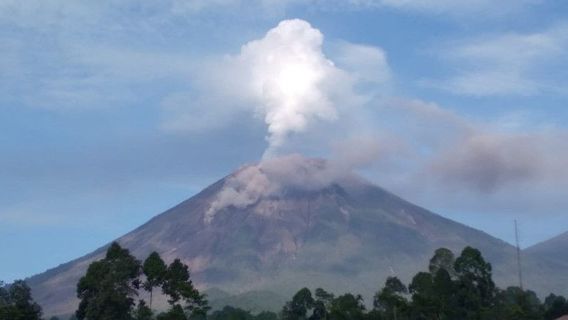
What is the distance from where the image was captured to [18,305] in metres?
58.3

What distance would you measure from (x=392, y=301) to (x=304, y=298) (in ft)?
34.4

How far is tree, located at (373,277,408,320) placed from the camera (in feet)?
224

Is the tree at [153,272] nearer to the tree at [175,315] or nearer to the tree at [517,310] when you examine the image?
the tree at [175,315]

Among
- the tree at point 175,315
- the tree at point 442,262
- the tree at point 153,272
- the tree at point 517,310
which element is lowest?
the tree at point 175,315

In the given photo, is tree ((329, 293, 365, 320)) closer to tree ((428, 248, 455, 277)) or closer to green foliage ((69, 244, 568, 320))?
green foliage ((69, 244, 568, 320))

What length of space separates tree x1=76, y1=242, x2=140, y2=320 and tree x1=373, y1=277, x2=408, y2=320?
18900mm

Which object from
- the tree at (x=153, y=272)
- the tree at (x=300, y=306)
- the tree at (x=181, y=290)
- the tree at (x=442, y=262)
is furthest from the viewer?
the tree at (x=300, y=306)

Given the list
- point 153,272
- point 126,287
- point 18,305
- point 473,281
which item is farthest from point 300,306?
point 18,305

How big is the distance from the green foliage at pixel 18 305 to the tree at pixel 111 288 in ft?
9.02

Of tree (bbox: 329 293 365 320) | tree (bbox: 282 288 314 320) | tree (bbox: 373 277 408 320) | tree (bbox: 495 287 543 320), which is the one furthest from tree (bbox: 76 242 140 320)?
tree (bbox: 282 288 314 320)

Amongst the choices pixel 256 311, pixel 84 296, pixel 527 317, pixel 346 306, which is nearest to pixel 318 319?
pixel 346 306

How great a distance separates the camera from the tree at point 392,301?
224 ft

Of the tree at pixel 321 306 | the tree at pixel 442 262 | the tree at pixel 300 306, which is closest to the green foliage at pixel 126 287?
the tree at pixel 321 306

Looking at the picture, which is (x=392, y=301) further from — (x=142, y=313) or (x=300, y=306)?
(x=142, y=313)
